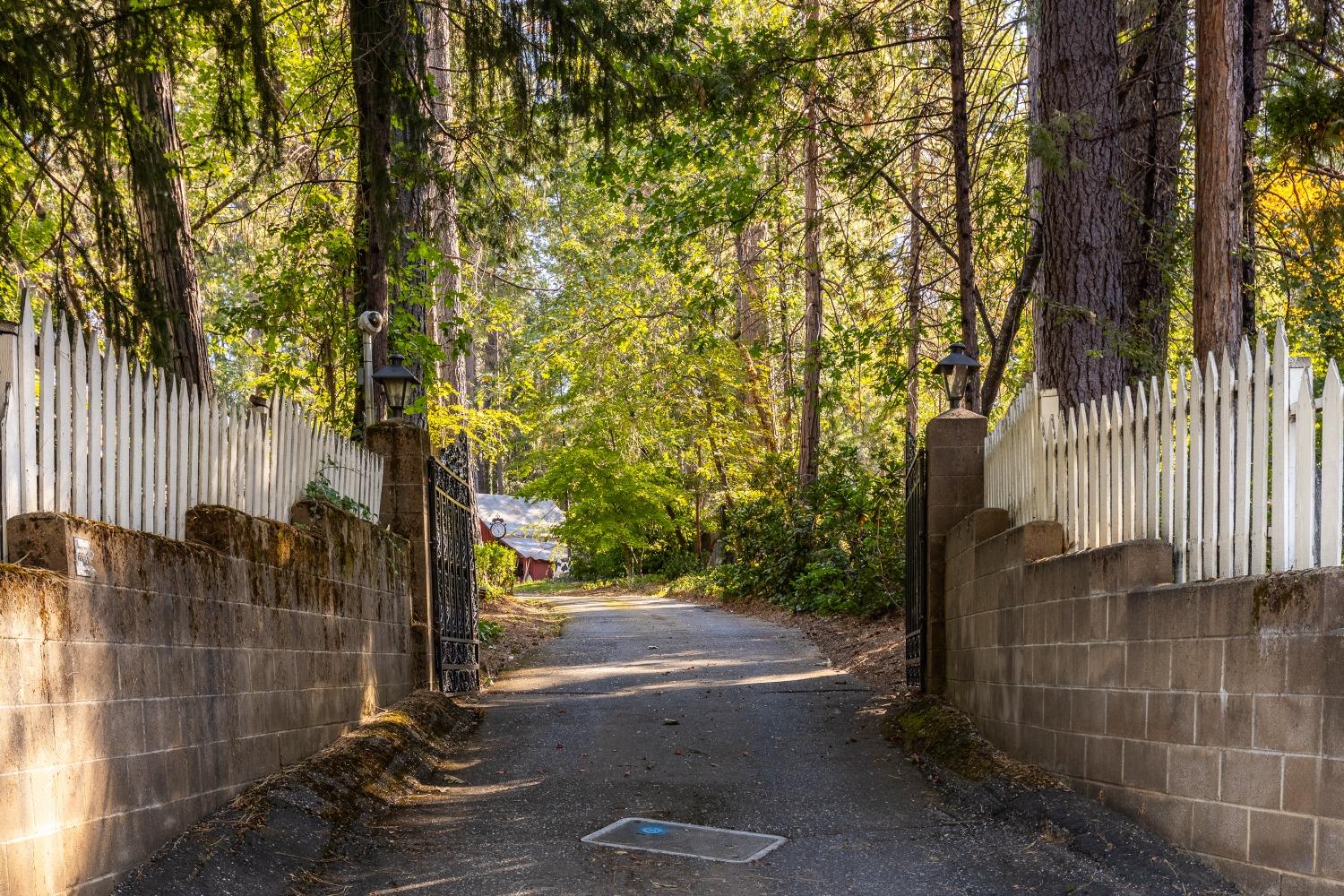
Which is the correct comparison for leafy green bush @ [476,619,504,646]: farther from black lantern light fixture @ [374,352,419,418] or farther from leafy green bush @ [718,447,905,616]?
leafy green bush @ [718,447,905,616]

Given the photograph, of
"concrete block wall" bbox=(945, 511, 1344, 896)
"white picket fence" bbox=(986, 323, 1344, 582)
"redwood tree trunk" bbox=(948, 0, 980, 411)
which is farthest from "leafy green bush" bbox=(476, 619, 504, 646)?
A: "white picket fence" bbox=(986, 323, 1344, 582)

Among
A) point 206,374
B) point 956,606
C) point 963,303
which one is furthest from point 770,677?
point 206,374

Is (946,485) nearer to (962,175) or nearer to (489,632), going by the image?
(962,175)

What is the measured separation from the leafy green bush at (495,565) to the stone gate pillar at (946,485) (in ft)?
37.9

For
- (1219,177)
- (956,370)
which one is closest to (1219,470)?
(1219,177)

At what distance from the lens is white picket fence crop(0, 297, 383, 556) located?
419 centimetres

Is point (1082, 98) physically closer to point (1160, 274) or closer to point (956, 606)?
point (1160, 274)

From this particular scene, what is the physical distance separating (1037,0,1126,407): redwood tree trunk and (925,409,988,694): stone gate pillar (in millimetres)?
845

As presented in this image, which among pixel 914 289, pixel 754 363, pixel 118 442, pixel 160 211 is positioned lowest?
pixel 118 442

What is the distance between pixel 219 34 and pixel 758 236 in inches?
814

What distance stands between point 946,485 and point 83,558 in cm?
713

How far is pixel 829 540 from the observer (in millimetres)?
20719

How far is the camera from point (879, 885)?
5309 mm

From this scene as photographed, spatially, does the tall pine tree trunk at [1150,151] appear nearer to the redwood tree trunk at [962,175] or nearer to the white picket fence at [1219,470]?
the redwood tree trunk at [962,175]
